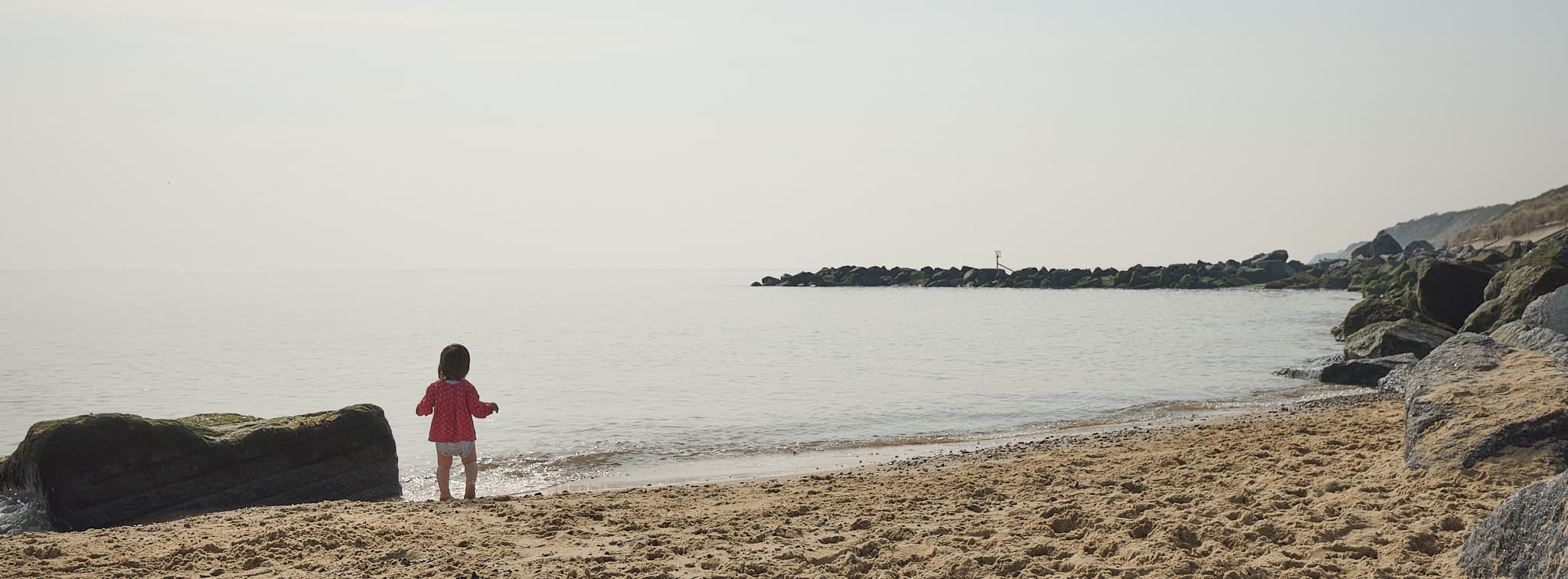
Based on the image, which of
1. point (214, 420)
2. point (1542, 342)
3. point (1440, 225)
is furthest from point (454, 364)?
point (1440, 225)

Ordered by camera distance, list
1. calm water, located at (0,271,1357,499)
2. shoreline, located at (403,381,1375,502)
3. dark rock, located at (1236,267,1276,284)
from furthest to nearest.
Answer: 1. dark rock, located at (1236,267,1276,284)
2. calm water, located at (0,271,1357,499)
3. shoreline, located at (403,381,1375,502)

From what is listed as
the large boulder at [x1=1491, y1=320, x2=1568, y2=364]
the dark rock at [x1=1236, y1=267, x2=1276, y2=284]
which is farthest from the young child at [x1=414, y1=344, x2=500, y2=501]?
the dark rock at [x1=1236, y1=267, x2=1276, y2=284]

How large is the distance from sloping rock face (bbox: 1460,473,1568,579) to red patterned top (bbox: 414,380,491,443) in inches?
247

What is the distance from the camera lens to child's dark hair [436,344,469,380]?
7598 mm

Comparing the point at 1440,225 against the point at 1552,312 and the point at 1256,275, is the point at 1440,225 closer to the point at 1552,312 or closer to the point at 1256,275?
the point at 1256,275

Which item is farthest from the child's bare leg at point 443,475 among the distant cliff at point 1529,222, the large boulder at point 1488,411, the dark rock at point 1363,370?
the distant cliff at point 1529,222

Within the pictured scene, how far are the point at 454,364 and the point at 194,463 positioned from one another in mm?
2238

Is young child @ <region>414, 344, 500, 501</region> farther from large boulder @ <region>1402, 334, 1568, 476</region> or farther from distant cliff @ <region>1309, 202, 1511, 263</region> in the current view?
distant cliff @ <region>1309, 202, 1511, 263</region>

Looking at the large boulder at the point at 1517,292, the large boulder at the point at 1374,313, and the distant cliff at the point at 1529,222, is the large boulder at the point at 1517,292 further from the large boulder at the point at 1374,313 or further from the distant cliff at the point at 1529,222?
the distant cliff at the point at 1529,222

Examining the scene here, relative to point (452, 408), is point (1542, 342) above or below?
above

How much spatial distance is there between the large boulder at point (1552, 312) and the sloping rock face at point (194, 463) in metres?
11.5

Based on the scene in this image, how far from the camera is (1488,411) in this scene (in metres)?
6.37

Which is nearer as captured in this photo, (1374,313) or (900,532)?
(900,532)

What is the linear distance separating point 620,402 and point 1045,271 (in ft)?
234
